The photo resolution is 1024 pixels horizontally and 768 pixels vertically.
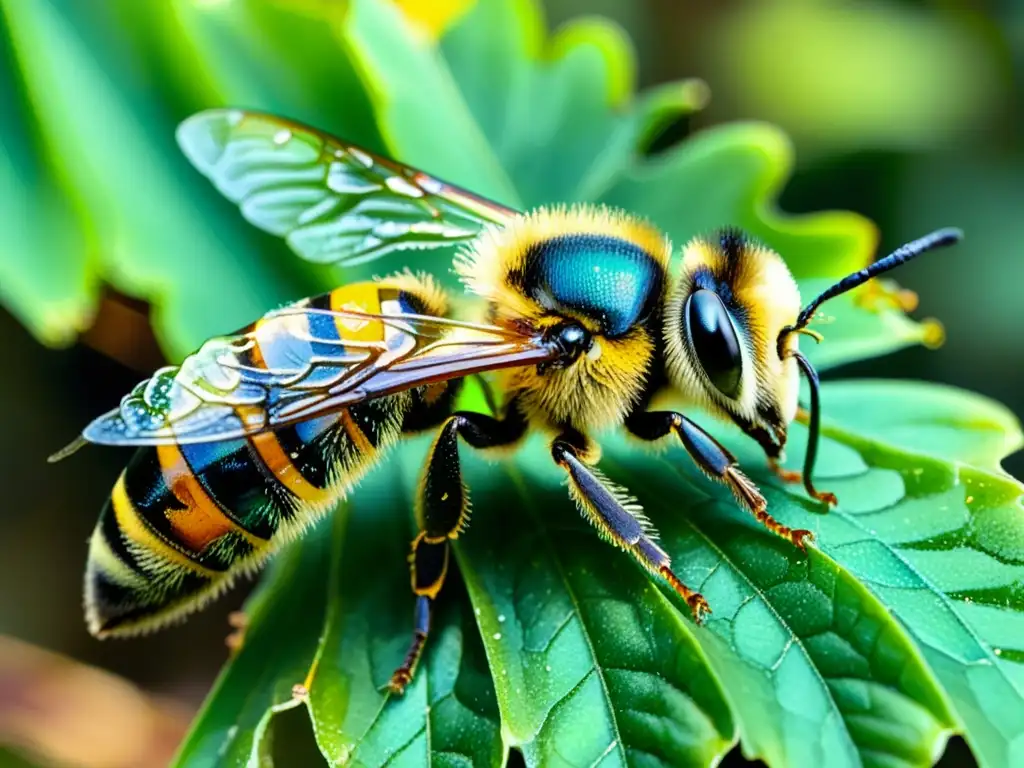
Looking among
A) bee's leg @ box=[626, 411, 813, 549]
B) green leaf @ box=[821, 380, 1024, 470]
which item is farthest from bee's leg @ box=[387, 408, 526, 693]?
green leaf @ box=[821, 380, 1024, 470]

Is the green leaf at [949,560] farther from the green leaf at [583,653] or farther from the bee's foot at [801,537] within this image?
the green leaf at [583,653]

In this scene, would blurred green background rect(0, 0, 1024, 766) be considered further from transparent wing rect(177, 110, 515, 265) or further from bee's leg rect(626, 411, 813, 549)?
bee's leg rect(626, 411, 813, 549)

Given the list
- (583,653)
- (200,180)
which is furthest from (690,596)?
(200,180)

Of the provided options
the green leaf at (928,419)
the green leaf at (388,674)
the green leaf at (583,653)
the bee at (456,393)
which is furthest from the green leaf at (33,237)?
the green leaf at (928,419)

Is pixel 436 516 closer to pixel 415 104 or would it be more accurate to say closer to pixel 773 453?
pixel 773 453

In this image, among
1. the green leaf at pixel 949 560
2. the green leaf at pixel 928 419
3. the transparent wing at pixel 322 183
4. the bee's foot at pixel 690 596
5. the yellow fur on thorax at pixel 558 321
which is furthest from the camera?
the transparent wing at pixel 322 183

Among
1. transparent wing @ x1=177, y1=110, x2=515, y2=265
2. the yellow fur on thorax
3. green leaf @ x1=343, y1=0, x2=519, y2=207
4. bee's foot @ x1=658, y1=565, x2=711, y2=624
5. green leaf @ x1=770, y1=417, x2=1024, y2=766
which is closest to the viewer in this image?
green leaf @ x1=770, y1=417, x2=1024, y2=766
